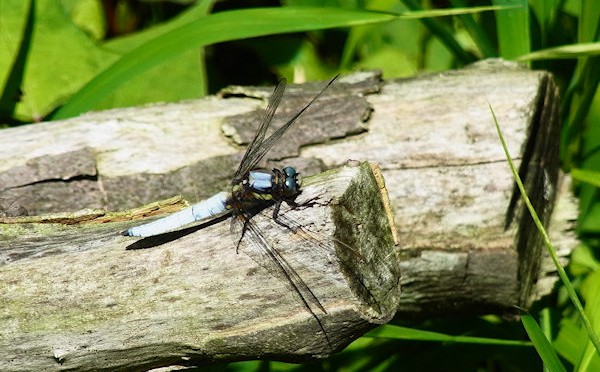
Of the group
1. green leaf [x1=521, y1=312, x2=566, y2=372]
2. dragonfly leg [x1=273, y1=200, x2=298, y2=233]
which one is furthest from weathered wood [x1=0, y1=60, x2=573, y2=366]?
dragonfly leg [x1=273, y1=200, x2=298, y2=233]

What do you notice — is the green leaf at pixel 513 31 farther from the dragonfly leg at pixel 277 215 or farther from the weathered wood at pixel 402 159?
the dragonfly leg at pixel 277 215

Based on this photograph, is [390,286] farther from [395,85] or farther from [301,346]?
[395,85]

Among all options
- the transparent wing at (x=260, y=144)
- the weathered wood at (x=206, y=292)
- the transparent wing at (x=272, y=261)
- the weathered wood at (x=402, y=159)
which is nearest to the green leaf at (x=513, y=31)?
the weathered wood at (x=402, y=159)

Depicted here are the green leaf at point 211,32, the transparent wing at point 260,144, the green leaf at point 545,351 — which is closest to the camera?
the green leaf at point 545,351

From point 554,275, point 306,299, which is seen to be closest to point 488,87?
point 554,275

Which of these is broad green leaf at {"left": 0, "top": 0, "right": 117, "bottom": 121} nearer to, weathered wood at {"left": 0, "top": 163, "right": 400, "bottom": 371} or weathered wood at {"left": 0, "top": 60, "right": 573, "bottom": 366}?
weathered wood at {"left": 0, "top": 60, "right": 573, "bottom": 366}

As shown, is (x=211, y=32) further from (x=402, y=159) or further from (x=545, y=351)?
(x=545, y=351)
